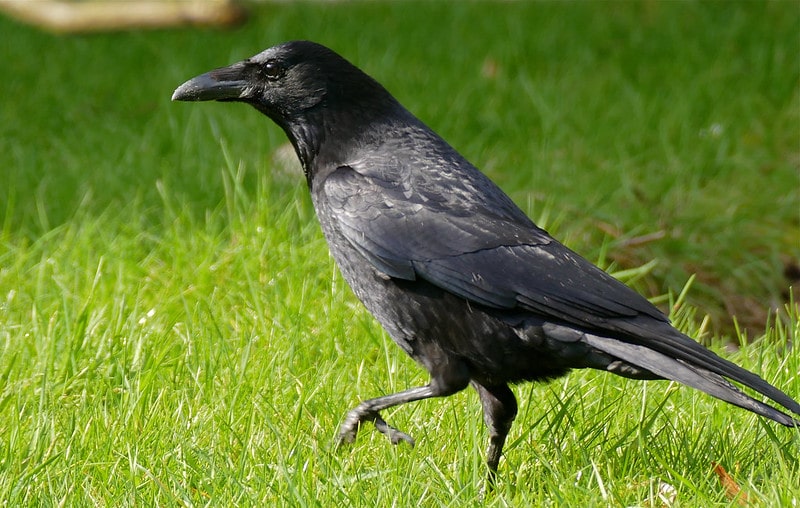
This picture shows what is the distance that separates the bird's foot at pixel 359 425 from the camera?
10.7ft

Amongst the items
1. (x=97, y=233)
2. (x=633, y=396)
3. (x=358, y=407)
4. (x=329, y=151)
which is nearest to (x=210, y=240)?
(x=97, y=233)

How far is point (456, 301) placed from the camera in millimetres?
3160

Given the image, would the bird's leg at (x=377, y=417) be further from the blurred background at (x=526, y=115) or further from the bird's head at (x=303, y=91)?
the blurred background at (x=526, y=115)

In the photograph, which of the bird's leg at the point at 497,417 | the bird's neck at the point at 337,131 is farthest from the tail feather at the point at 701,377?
the bird's neck at the point at 337,131

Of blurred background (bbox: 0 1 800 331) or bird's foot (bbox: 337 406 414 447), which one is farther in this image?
blurred background (bbox: 0 1 800 331)

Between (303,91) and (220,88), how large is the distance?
0.88 ft

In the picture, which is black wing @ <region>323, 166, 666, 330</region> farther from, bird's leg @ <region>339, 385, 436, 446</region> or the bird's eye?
the bird's eye

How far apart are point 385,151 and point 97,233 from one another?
180 centimetres

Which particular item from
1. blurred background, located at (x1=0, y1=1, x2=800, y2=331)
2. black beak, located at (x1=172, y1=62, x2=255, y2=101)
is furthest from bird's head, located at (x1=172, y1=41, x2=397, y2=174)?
blurred background, located at (x1=0, y1=1, x2=800, y2=331)

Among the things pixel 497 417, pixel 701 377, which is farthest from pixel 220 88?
pixel 701 377

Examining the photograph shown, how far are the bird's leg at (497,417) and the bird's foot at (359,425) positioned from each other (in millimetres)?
236

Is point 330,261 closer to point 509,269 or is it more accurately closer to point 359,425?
point 359,425

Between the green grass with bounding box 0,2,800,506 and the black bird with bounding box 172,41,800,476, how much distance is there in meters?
0.18

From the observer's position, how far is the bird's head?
3602 mm
